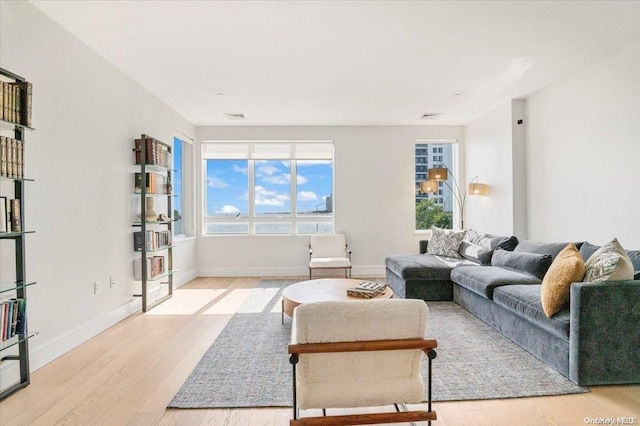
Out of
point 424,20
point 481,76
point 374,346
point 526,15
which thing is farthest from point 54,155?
point 481,76

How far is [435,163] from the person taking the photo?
Answer: 6.53m

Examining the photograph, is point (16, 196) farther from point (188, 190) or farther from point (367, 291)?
point (188, 190)

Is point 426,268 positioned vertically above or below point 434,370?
above

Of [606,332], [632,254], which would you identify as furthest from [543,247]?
[606,332]

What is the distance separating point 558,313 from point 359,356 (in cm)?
180

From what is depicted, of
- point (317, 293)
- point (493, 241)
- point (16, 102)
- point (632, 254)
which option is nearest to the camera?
point (16, 102)

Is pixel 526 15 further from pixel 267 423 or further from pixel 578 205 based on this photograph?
pixel 267 423

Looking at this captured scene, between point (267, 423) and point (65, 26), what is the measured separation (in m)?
3.47

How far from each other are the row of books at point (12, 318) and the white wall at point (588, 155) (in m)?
5.00

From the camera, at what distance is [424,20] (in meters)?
2.83

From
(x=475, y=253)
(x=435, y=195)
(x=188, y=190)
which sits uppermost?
(x=188, y=190)

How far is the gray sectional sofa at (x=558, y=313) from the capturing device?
2.30 m

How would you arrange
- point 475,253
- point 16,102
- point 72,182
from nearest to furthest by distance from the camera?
point 16,102, point 72,182, point 475,253

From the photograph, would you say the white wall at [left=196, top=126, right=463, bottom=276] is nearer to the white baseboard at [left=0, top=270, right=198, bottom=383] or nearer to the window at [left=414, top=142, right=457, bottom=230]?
the window at [left=414, top=142, right=457, bottom=230]
